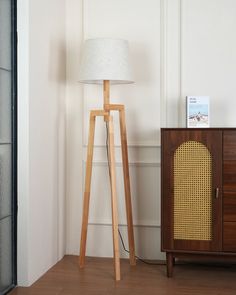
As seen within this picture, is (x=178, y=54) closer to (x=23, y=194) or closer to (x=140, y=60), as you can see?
(x=140, y=60)

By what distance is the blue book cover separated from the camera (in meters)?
3.14

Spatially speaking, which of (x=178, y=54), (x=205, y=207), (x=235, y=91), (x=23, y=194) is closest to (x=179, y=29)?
(x=178, y=54)

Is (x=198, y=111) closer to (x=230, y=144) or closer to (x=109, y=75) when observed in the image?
(x=230, y=144)

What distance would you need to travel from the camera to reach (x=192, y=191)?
2996 mm

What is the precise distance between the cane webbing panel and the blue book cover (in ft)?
0.65

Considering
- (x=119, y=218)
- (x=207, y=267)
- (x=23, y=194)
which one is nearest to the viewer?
(x=23, y=194)

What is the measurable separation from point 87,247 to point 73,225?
0.19 m

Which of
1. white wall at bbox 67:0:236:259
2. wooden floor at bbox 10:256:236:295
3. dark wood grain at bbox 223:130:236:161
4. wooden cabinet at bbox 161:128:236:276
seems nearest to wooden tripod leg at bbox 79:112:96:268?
wooden floor at bbox 10:256:236:295

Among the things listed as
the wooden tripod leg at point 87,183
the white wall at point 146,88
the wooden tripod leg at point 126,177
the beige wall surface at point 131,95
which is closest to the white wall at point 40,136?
the beige wall surface at point 131,95

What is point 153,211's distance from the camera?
3.48 meters

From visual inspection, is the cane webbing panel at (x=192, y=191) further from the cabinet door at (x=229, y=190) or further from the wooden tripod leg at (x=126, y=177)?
the wooden tripod leg at (x=126, y=177)

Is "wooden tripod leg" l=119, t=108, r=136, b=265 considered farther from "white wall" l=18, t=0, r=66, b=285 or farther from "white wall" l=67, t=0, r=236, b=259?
"white wall" l=18, t=0, r=66, b=285

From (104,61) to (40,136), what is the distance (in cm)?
61


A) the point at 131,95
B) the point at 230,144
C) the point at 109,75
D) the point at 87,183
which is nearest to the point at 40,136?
the point at 87,183
